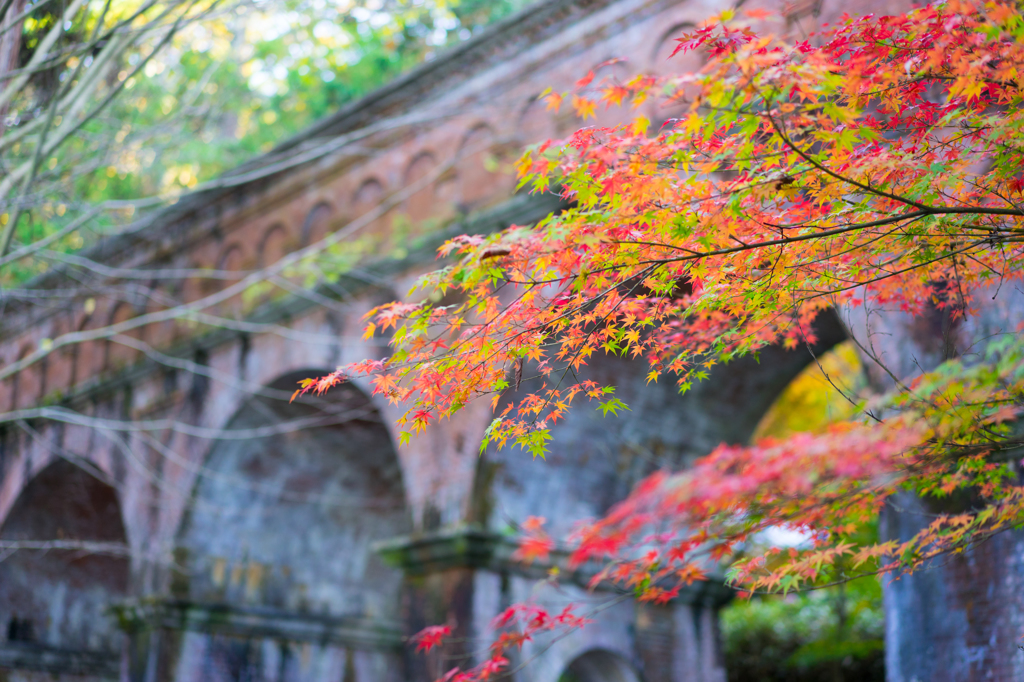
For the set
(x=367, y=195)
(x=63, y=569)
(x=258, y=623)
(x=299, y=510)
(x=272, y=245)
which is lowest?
(x=258, y=623)

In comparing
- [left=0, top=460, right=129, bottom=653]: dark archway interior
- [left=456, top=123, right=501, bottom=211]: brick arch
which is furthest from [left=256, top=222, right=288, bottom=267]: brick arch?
[left=0, top=460, right=129, bottom=653]: dark archway interior

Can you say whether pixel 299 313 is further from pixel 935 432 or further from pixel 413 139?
pixel 935 432

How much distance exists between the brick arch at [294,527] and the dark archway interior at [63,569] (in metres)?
2.84

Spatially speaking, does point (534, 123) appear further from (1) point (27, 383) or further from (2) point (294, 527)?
(1) point (27, 383)

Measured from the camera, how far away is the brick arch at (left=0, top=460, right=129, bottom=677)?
11.2m

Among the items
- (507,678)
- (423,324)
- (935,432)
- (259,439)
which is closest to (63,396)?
(259,439)

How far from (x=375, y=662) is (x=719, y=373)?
4985 millimetres

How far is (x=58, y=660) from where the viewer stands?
38.5 feet

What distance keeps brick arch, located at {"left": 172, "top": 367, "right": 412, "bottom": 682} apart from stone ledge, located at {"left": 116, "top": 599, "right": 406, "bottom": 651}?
18 mm

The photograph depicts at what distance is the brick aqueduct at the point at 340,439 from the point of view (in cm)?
700

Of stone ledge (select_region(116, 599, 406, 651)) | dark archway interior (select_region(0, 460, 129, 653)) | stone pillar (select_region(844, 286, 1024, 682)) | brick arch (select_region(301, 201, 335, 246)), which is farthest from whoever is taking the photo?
dark archway interior (select_region(0, 460, 129, 653))

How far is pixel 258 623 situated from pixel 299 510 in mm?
1219

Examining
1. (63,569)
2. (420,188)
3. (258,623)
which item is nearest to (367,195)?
(420,188)

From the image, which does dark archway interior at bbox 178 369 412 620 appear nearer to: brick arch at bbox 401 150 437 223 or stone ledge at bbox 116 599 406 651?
stone ledge at bbox 116 599 406 651
